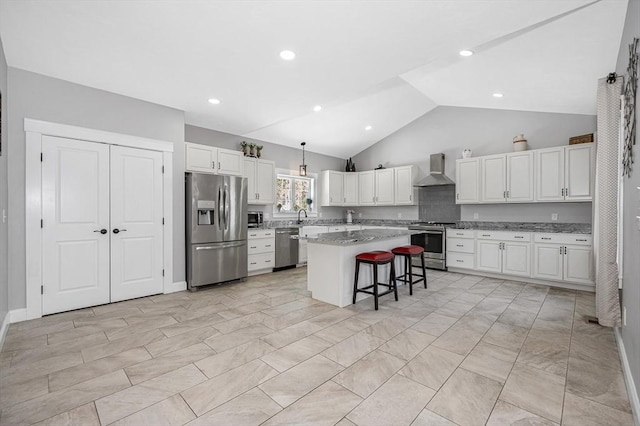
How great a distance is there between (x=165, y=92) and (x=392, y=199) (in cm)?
484

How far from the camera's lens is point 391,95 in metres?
5.45

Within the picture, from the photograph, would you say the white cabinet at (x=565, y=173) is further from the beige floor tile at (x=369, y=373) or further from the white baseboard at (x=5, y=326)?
the white baseboard at (x=5, y=326)

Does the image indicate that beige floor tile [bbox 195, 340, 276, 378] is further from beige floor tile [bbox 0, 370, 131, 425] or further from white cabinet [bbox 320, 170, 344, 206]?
white cabinet [bbox 320, 170, 344, 206]

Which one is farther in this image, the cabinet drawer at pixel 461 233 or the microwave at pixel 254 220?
the microwave at pixel 254 220

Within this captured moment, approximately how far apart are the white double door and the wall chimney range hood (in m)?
4.86

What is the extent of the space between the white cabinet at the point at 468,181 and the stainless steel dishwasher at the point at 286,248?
10.7 ft

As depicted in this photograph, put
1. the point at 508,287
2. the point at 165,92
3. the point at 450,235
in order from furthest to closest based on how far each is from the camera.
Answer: the point at 450,235 < the point at 508,287 < the point at 165,92

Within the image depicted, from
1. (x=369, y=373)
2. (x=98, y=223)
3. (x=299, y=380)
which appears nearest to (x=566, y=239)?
(x=369, y=373)

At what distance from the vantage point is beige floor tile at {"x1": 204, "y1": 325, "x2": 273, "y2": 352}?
105 inches

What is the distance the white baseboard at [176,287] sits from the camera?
14.2 feet

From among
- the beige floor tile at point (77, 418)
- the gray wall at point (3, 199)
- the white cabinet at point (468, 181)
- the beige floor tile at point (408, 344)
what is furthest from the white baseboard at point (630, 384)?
the gray wall at point (3, 199)

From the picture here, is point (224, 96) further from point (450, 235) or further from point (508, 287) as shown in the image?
point (508, 287)

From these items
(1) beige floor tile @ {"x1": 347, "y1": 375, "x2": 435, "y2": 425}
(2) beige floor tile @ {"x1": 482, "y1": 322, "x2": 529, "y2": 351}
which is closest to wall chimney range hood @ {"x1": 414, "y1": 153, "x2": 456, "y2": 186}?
(2) beige floor tile @ {"x1": 482, "y1": 322, "x2": 529, "y2": 351}

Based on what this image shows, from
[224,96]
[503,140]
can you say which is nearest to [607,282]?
[503,140]
